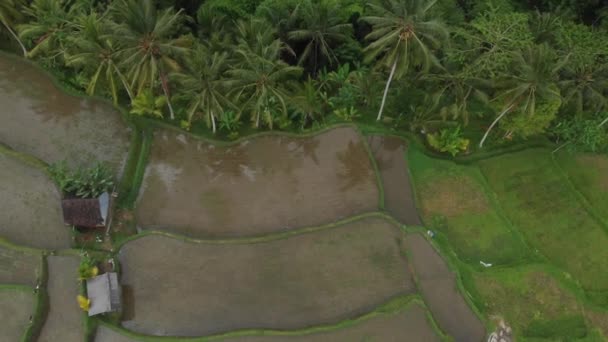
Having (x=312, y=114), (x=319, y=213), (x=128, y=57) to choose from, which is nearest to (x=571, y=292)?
(x=319, y=213)

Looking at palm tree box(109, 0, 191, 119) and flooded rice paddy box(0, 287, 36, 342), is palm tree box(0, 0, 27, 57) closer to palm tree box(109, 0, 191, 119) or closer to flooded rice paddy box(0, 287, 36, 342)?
palm tree box(109, 0, 191, 119)

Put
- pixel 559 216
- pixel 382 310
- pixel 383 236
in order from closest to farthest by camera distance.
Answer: pixel 382 310 < pixel 383 236 < pixel 559 216

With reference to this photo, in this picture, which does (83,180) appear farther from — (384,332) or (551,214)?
(551,214)

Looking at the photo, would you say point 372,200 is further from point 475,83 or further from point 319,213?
point 475,83

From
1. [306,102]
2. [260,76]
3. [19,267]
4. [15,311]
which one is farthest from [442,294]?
Result: [19,267]

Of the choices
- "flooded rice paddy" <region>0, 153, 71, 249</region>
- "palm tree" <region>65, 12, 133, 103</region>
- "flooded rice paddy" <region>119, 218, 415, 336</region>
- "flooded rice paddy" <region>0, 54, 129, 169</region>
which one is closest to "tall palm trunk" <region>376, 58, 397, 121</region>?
"flooded rice paddy" <region>119, 218, 415, 336</region>
